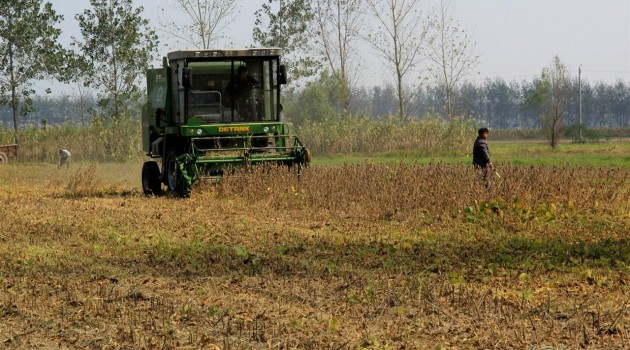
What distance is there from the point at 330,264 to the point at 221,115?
10.4 metres

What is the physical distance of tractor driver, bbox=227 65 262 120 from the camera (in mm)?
21422

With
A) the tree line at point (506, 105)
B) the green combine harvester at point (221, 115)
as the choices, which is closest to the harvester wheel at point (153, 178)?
the green combine harvester at point (221, 115)

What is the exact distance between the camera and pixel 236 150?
2078 cm

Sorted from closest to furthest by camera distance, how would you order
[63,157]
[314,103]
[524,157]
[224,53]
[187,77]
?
[187,77] < [224,53] < [63,157] < [524,157] < [314,103]

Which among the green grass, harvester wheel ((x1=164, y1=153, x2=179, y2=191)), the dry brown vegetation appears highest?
harvester wheel ((x1=164, y1=153, x2=179, y2=191))

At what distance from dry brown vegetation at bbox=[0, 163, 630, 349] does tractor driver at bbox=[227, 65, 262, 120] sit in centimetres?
219

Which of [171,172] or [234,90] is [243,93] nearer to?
[234,90]

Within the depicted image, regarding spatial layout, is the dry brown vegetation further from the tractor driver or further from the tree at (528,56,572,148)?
the tree at (528,56,572,148)

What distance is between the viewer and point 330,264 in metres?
11.4

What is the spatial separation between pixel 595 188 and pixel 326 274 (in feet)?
27.9

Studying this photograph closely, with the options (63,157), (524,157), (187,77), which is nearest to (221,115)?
(187,77)

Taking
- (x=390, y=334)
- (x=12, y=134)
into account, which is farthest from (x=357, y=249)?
(x=12, y=134)

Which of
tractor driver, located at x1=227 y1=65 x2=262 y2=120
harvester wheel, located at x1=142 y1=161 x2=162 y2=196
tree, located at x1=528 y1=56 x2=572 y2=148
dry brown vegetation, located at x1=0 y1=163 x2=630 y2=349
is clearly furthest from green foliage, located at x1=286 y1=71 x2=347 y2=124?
dry brown vegetation, located at x1=0 y1=163 x2=630 y2=349

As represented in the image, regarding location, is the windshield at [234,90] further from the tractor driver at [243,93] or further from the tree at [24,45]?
the tree at [24,45]
